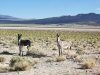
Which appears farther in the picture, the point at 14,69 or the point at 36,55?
the point at 36,55

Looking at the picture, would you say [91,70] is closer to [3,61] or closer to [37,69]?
[37,69]

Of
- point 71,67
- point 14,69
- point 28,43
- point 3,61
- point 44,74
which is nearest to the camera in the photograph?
point 44,74

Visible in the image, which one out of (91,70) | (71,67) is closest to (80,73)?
(91,70)

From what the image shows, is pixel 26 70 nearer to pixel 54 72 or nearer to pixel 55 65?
pixel 54 72

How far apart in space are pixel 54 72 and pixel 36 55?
9.17 m

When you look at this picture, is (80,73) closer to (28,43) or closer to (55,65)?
(55,65)

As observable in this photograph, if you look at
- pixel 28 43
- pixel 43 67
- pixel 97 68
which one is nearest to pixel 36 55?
pixel 28 43

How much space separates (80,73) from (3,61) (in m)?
6.65

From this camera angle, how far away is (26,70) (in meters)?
17.3

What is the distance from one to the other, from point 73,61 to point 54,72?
510 centimetres

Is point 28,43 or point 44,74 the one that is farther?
point 28,43

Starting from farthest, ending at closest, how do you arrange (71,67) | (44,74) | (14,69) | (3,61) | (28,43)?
(28,43)
(3,61)
(71,67)
(14,69)
(44,74)

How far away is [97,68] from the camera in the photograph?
1805 cm

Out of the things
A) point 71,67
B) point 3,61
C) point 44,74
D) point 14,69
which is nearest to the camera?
point 44,74
